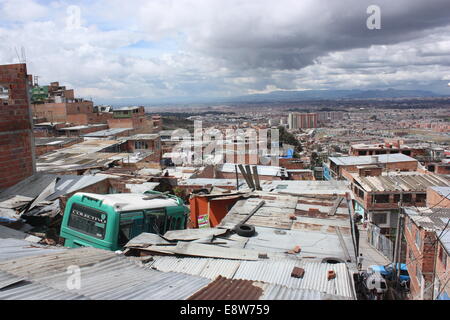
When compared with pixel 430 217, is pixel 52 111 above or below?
above

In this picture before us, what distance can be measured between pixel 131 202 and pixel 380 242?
55.5 feet

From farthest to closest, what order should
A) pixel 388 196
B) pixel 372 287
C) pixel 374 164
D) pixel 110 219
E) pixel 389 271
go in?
pixel 374 164, pixel 388 196, pixel 389 271, pixel 110 219, pixel 372 287

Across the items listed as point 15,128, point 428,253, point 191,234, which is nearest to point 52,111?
point 15,128

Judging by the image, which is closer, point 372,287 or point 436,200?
point 372,287

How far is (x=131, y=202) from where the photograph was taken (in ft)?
20.6

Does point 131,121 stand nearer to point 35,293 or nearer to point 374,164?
point 374,164

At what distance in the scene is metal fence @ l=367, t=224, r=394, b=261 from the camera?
18.1 meters

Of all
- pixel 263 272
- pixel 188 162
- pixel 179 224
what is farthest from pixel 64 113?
pixel 263 272

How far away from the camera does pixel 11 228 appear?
5926 millimetres

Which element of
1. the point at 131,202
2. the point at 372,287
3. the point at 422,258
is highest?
the point at 131,202

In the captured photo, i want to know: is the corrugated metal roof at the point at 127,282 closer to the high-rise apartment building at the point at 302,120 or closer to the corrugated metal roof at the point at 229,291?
the corrugated metal roof at the point at 229,291
